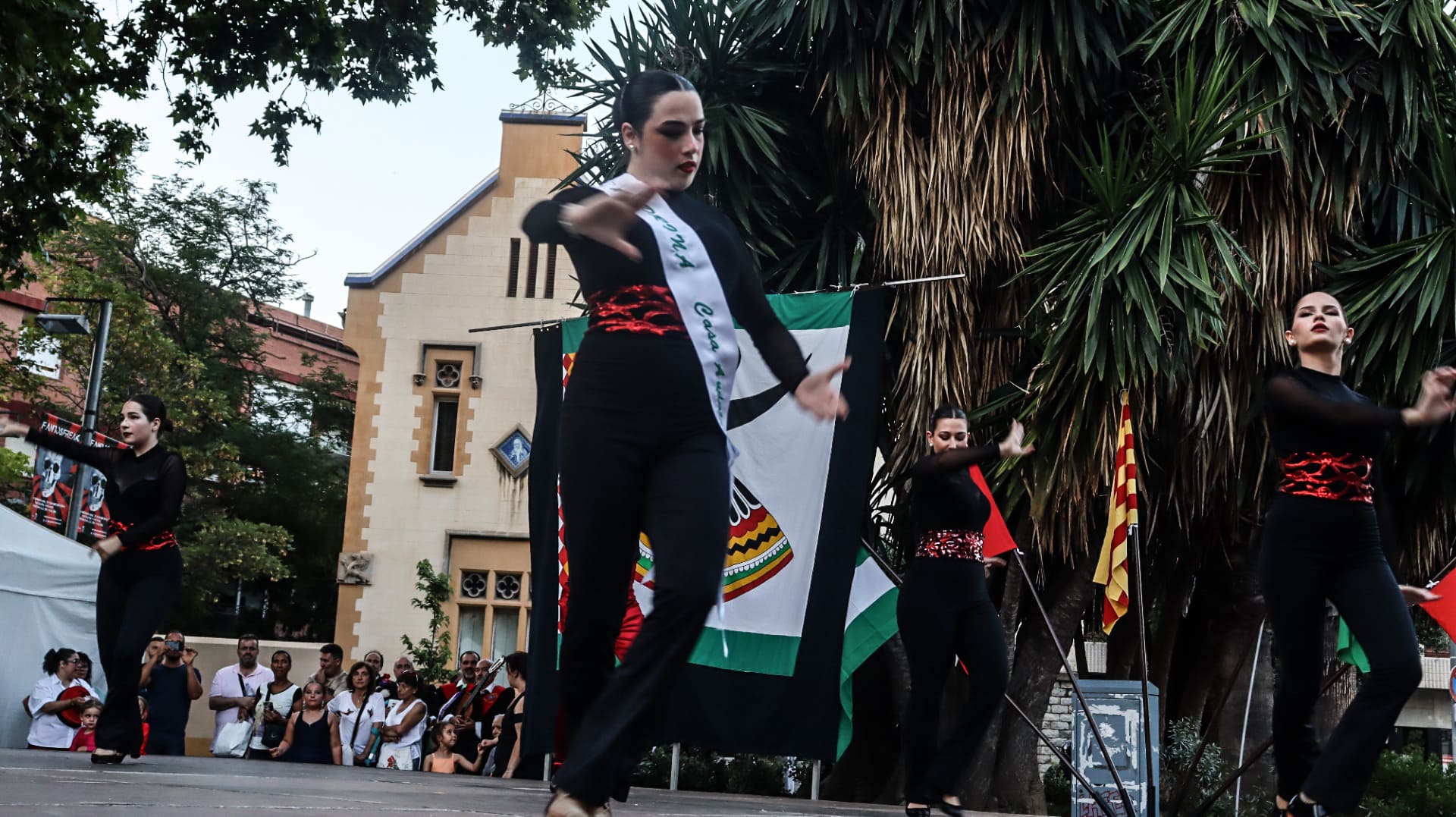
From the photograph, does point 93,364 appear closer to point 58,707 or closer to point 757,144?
point 58,707

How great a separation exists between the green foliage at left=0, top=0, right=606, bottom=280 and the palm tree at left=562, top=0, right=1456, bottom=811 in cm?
139

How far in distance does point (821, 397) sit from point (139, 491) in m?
3.54

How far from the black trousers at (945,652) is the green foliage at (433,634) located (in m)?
11.7

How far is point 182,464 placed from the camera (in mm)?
5711

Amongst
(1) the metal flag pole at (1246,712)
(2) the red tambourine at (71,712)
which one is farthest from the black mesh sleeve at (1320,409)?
(2) the red tambourine at (71,712)

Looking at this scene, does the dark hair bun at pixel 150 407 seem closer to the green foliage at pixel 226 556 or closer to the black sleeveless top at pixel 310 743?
the black sleeveless top at pixel 310 743

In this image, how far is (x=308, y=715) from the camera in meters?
10.5

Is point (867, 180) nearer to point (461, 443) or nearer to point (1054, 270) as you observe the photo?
point (1054, 270)

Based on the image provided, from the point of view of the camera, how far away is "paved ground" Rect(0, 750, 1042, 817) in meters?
3.32

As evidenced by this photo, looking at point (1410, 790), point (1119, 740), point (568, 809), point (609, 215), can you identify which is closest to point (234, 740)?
point (1119, 740)

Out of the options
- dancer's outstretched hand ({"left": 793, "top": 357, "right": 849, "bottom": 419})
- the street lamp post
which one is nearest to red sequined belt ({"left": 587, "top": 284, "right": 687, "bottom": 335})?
dancer's outstretched hand ({"left": 793, "top": 357, "right": 849, "bottom": 419})

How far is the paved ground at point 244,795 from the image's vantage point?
10.9 feet

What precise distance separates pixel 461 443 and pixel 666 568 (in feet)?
66.4

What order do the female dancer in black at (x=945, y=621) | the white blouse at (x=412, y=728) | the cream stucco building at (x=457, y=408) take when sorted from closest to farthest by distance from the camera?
1. the female dancer in black at (x=945, y=621)
2. the white blouse at (x=412, y=728)
3. the cream stucco building at (x=457, y=408)
